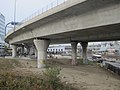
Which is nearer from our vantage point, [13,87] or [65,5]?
[13,87]

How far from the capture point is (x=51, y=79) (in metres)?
15.6

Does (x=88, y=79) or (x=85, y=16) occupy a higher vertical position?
(x=85, y=16)

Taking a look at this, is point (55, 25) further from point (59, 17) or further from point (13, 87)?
point (13, 87)

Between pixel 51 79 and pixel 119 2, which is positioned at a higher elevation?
pixel 119 2

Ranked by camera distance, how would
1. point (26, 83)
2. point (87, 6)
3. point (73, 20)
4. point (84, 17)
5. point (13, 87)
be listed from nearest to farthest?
point (13, 87)
point (26, 83)
point (87, 6)
point (84, 17)
point (73, 20)

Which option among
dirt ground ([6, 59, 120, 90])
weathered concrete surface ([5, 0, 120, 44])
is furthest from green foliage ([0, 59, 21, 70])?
weathered concrete surface ([5, 0, 120, 44])

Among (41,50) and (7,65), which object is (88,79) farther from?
(7,65)

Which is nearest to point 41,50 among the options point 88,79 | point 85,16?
point 88,79

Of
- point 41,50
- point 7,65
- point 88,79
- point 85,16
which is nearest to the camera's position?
point 85,16

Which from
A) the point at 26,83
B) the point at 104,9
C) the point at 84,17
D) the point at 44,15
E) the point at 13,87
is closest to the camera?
the point at 13,87

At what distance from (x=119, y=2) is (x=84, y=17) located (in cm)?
544

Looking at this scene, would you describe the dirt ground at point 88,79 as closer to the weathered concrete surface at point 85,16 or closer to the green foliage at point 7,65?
the green foliage at point 7,65

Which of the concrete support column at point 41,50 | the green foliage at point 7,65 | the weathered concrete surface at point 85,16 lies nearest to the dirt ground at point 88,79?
the green foliage at point 7,65

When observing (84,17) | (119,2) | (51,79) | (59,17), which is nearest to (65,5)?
(84,17)
